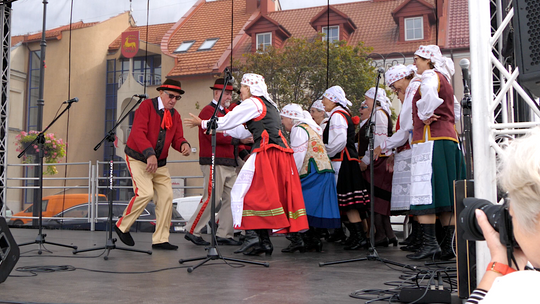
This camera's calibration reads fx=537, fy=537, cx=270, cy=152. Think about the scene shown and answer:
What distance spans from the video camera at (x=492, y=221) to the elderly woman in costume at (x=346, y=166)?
13.1 feet

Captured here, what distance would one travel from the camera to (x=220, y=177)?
5934 mm

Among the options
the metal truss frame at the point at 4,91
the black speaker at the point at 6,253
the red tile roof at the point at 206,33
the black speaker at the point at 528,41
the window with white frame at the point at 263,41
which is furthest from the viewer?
the red tile roof at the point at 206,33

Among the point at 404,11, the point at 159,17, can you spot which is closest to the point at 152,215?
the point at 159,17

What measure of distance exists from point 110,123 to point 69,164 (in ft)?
2.93

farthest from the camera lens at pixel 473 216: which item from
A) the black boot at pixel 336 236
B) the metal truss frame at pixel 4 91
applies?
the metal truss frame at pixel 4 91

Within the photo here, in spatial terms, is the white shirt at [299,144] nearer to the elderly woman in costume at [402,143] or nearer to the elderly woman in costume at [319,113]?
the elderly woman in costume at [402,143]

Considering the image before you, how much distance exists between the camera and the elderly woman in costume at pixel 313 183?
16.7ft

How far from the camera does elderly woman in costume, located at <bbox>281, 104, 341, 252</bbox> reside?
5.08 meters

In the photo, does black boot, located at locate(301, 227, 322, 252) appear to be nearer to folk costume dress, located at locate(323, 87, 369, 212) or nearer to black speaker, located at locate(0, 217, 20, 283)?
folk costume dress, located at locate(323, 87, 369, 212)

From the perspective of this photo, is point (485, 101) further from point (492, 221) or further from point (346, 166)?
point (346, 166)

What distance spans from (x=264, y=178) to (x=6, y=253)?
211cm

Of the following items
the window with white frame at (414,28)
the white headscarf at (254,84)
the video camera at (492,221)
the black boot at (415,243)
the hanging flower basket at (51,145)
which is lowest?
the black boot at (415,243)

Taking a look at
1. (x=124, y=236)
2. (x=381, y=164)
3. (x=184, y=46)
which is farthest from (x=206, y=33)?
(x=124, y=236)

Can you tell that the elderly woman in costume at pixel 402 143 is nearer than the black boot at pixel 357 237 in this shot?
Yes
